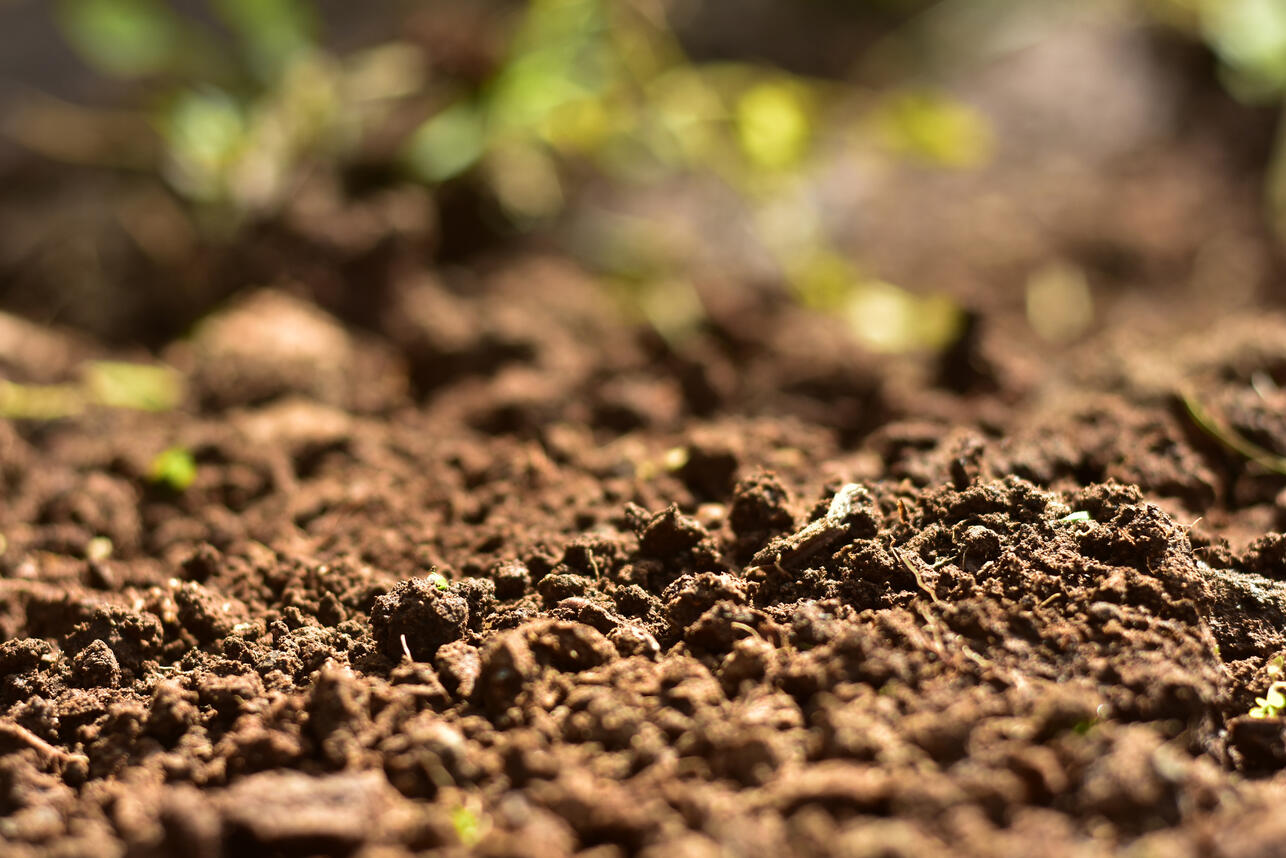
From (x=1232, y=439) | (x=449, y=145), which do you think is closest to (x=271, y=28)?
(x=449, y=145)

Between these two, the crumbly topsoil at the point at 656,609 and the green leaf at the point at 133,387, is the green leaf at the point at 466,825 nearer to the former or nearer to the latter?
the crumbly topsoil at the point at 656,609

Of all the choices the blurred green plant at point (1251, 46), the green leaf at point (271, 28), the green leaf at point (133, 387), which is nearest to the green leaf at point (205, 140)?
the green leaf at point (271, 28)

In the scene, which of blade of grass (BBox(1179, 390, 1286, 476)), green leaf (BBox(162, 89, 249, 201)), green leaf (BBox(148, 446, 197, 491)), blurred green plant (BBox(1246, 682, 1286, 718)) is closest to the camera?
blurred green plant (BBox(1246, 682, 1286, 718))

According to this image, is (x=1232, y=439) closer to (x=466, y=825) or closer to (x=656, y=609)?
(x=656, y=609)

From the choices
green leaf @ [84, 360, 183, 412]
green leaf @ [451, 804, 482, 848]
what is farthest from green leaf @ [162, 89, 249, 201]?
green leaf @ [451, 804, 482, 848]

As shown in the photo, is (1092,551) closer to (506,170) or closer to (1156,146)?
(506,170)

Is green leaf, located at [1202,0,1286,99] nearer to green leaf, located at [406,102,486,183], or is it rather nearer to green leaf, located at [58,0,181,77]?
green leaf, located at [406,102,486,183]
